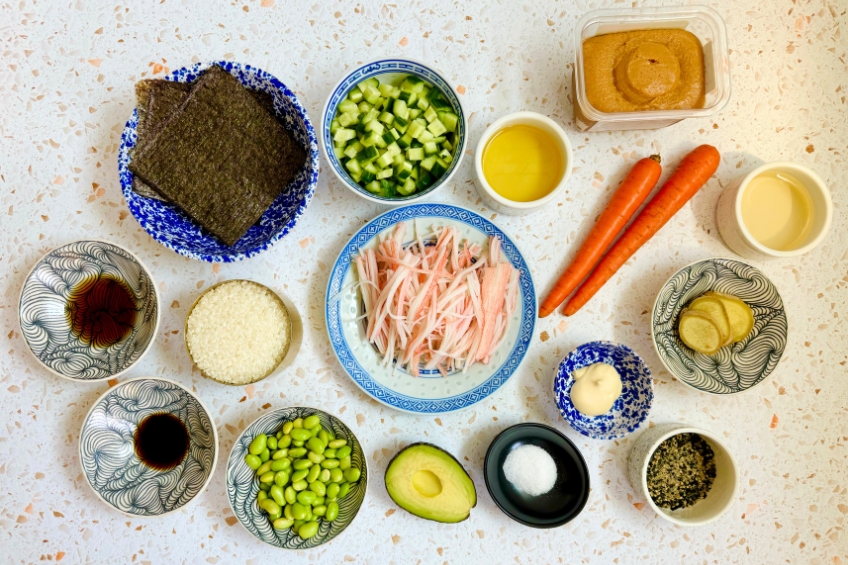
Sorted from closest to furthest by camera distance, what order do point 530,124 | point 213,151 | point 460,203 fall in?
point 213,151, point 530,124, point 460,203

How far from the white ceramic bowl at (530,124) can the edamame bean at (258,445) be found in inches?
47.0

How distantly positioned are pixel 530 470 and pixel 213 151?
1586mm

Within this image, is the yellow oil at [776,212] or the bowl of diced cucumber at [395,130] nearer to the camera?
the bowl of diced cucumber at [395,130]

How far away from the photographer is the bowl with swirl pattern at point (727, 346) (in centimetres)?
196

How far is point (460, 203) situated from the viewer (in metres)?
2.06

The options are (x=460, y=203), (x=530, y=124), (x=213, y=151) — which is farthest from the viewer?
→ (x=460, y=203)

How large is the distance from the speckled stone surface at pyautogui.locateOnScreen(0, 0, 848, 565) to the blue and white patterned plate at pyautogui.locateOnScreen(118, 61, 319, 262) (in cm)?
16

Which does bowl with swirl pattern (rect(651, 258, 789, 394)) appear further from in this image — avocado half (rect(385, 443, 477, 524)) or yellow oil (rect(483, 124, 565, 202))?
avocado half (rect(385, 443, 477, 524))

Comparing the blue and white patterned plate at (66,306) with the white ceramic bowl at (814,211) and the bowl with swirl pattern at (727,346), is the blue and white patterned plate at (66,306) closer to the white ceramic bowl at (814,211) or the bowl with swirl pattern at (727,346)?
the bowl with swirl pattern at (727,346)

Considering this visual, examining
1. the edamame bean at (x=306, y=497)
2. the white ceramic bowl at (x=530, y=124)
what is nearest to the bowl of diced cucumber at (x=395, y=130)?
the white ceramic bowl at (x=530, y=124)

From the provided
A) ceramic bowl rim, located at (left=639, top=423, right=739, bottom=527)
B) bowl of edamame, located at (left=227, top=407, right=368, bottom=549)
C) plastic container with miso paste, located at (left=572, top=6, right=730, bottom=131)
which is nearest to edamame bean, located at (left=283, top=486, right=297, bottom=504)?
bowl of edamame, located at (left=227, top=407, right=368, bottom=549)

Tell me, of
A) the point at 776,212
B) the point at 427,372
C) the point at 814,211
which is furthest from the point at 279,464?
the point at 814,211

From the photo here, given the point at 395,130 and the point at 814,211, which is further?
the point at 814,211

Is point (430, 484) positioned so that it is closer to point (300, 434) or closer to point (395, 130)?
point (300, 434)
